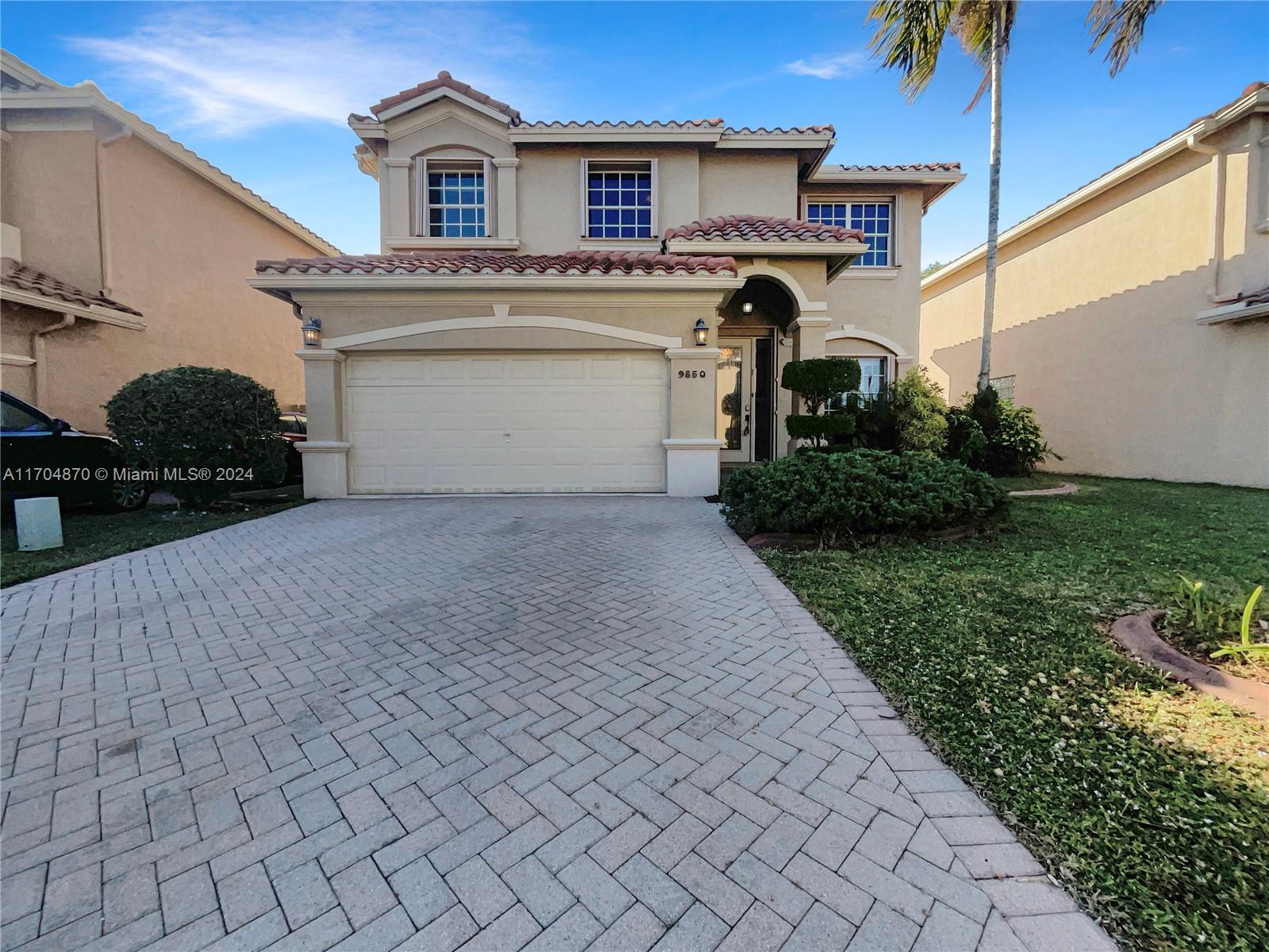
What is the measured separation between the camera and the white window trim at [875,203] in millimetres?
12008

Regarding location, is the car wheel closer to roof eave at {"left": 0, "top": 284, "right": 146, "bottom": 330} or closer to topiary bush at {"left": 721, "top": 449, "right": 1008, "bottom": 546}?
roof eave at {"left": 0, "top": 284, "right": 146, "bottom": 330}

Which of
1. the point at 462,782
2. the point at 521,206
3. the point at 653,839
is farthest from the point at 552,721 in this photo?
the point at 521,206

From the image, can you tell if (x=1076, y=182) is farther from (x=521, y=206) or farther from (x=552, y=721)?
(x=552, y=721)

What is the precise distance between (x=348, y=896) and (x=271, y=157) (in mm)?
12312

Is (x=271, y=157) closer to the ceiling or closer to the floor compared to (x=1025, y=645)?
closer to the ceiling

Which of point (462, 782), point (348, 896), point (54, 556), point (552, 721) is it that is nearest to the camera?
point (348, 896)

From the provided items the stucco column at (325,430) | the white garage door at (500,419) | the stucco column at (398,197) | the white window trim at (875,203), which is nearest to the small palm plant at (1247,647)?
the white garage door at (500,419)

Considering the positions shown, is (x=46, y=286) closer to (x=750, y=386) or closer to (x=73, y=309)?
(x=73, y=309)

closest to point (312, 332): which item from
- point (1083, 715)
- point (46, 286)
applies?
point (46, 286)

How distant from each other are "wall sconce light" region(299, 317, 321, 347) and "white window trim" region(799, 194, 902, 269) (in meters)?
10.2

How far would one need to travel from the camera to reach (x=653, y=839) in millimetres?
1842

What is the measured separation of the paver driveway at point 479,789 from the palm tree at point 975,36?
36.9 ft

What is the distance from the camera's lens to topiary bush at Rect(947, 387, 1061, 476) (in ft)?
34.7

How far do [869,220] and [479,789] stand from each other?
13687mm
